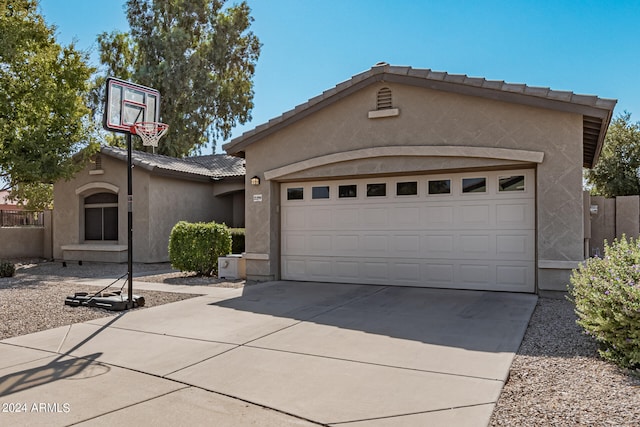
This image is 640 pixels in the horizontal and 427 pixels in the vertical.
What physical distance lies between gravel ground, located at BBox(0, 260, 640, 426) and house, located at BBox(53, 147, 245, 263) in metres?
6.18

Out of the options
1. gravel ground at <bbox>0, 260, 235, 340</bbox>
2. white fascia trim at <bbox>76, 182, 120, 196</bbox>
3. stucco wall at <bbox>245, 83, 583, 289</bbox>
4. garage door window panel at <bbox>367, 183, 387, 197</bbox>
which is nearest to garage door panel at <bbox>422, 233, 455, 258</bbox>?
garage door window panel at <bbox>367, 183, 387, 197</bbox>

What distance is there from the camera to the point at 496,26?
1295cm

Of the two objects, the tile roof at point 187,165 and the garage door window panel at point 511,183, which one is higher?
the tile roof at point 187,165

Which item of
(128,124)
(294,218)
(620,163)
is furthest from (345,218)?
(620,163)

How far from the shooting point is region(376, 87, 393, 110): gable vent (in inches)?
396

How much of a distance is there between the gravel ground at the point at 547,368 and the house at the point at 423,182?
1585 mm

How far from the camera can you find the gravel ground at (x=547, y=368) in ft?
11.9

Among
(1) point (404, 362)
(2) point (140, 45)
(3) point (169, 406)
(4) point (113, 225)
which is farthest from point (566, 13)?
(2) point (140, 45)

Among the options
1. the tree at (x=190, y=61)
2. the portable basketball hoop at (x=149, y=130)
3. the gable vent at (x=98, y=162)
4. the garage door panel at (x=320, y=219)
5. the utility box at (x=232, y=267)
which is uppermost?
the tree at (x=190, y=61)

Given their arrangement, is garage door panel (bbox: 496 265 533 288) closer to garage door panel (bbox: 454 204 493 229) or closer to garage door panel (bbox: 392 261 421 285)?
garage door panel (bbox: 454 204 493 229)

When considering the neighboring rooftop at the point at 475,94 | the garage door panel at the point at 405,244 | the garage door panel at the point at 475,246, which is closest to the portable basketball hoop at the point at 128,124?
the neighboring rooftop at the point at 475,94

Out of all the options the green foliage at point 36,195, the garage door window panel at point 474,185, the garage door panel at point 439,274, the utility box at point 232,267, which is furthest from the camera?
the green foliage at point 36,195

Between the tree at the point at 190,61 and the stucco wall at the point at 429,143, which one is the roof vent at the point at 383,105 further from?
the tree at the point at 190,61

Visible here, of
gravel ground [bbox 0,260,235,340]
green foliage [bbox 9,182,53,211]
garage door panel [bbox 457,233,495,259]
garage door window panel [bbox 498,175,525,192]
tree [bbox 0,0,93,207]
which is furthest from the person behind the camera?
green foliage [bbox 9,182,53,211]
